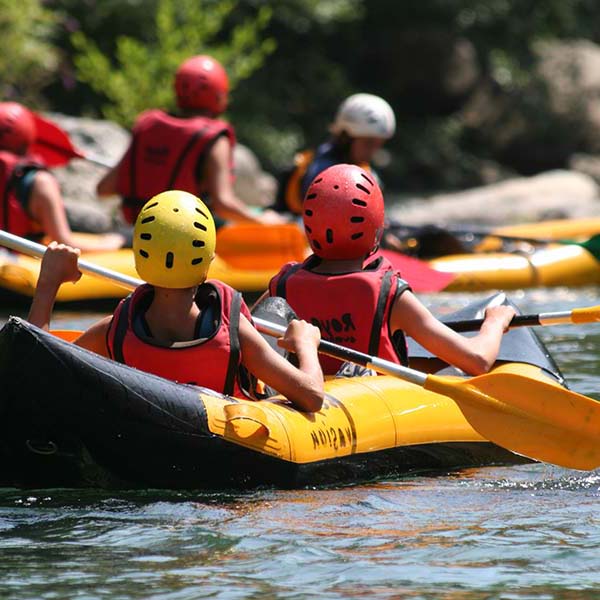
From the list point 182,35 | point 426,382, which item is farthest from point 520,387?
point 182,35

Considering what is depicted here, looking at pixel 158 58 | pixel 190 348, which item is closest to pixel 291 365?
pixel 190 348

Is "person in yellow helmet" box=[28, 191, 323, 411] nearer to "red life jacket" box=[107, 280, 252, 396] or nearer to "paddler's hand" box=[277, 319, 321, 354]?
"red life jacket" box=[107, 280, 252, 396]

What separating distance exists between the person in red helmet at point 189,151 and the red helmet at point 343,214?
3.70 m

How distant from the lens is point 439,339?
5250 mm

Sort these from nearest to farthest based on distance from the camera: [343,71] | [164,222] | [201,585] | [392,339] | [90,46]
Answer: [201,585], [164,222], [392,339], [90,46], [343,71]

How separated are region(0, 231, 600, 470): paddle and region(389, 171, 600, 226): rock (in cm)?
984

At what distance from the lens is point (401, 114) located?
18.5 metres

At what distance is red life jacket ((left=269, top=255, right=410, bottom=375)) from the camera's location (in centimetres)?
527

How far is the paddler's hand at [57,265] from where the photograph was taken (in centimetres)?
493

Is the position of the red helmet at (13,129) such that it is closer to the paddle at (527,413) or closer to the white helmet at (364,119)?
the white helmet at (364,119)

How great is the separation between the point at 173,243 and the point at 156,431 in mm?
558

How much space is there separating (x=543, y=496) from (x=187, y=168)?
4.57 m

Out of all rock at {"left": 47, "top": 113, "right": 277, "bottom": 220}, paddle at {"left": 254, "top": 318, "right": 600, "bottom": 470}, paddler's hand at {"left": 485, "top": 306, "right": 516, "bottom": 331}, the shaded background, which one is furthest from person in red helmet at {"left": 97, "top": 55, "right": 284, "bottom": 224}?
the shaded background

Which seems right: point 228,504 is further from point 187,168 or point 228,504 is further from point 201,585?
point 187,168
